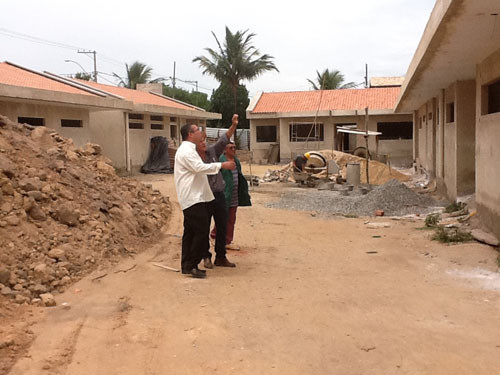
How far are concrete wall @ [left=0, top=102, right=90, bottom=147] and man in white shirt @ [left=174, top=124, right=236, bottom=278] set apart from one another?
31.9ft

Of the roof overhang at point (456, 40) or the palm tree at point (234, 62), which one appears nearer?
the roof overhang at point (456, 40)

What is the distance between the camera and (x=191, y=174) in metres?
5.18

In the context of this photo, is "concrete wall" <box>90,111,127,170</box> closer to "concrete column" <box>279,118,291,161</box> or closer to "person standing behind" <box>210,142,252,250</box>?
"concrete column" <box>279,118,291,161</box>

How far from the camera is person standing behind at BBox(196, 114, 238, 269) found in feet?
18.5

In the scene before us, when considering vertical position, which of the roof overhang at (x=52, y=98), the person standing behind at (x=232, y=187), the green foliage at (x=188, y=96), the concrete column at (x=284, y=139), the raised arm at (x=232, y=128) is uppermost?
the green foliage at (x=188, y=96)

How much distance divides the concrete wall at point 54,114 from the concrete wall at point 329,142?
1260cm

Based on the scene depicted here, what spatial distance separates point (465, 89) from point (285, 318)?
7.98 meters

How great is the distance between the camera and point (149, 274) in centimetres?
541

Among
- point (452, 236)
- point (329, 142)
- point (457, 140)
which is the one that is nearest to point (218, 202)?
point (452, 236)

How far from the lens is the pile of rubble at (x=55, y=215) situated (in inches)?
185

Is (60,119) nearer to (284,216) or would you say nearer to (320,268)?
(284,216)

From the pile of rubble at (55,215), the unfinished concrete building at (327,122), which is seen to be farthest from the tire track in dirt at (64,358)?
the unfinished concrete building at (327,122)

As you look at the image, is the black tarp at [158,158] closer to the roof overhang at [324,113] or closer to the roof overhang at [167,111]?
the roof overhang at [167,111]

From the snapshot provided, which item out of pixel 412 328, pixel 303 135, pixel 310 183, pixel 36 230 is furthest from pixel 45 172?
pixel 303 135
